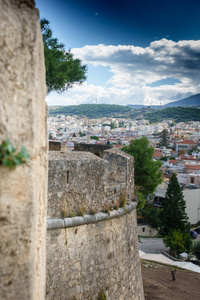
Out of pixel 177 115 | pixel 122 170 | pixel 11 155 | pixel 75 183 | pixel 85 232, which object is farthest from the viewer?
pixel 177 115

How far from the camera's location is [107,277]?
5.53 meters

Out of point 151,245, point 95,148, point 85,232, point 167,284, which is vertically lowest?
point 151,245

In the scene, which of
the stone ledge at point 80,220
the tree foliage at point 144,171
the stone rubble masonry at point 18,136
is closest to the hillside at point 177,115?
the tree foliage at point 144,171

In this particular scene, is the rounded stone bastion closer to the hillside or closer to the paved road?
the paved road

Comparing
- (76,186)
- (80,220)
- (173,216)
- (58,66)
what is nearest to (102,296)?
(80,220)

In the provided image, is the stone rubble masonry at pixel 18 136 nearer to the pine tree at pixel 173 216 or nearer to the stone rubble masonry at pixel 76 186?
the stone rubble masonry at pixel 76 186

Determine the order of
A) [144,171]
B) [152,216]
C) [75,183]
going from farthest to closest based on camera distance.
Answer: [152,216] < [144,171] < [75,183]

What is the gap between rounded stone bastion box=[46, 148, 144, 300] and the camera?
4672mm

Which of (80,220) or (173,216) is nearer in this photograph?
(80,220)

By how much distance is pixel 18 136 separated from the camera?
147cm

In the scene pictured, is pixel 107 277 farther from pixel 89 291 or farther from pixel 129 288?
pixel 129 288

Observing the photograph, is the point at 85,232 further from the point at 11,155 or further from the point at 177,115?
the point at 177,115

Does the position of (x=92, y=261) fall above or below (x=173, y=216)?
above

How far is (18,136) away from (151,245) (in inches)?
935
